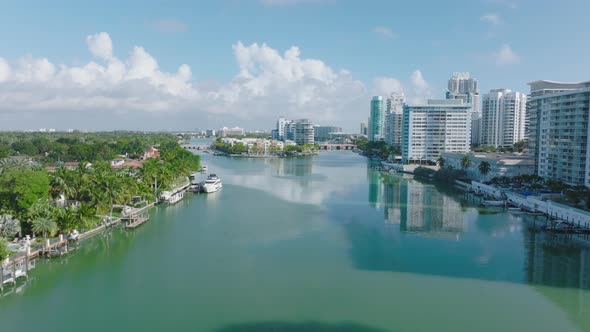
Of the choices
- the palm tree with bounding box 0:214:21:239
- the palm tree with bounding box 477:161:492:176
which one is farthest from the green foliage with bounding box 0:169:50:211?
the palm tree with bounding box 477:161:492:176

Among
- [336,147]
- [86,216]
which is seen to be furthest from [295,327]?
[336,147]

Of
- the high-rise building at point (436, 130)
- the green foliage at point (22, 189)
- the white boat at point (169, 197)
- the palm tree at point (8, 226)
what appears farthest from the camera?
the high-rise building at point (436, 130)

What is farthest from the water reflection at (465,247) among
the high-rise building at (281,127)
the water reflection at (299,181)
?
the high-rise building at (281,127)

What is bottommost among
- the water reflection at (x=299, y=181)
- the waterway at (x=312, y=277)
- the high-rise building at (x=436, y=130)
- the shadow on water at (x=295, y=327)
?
the shadow on water at (x=295, y=327)

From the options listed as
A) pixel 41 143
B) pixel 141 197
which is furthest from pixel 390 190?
pixel 41 143

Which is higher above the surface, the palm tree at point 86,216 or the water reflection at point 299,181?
the palm tree at point 86,216

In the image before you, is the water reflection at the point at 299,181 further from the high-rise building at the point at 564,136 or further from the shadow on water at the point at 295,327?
the shadow on water at the point at 295,327

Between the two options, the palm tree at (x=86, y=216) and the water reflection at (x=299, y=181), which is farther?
the water reflection at (x=299, y=181)

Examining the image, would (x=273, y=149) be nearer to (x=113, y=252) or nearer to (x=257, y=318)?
(x=113, y=252)
